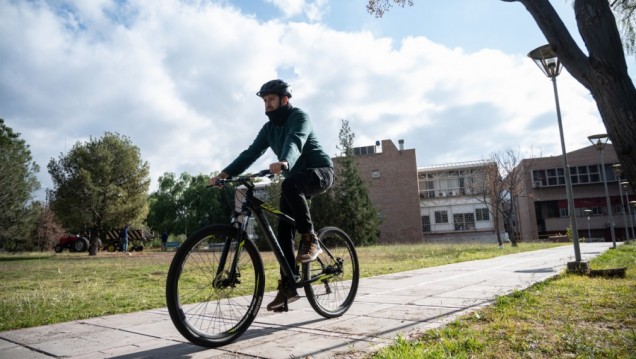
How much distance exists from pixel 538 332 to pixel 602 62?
7.28 ft

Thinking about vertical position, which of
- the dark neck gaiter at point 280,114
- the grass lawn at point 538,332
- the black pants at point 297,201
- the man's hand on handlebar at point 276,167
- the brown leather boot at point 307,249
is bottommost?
the grass lawn at point 538,332

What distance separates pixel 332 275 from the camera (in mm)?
4176

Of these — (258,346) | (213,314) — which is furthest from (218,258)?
(258,346)

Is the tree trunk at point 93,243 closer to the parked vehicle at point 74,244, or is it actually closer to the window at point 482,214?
the parked vehicle at point 74,244

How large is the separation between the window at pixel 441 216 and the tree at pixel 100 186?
3402 centimetres

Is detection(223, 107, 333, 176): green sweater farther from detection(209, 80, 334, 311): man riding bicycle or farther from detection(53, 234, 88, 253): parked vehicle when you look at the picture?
detection(53, 234, 88, 253): parked vehicle

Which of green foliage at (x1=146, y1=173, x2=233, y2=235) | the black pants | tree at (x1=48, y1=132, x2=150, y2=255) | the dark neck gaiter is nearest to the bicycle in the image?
the black pants

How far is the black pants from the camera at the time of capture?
11.6ft

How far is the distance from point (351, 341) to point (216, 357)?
0.91 meters

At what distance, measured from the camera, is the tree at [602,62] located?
3299 millimetres

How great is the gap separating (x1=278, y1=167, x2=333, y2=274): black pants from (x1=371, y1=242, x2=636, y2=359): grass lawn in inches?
49.3

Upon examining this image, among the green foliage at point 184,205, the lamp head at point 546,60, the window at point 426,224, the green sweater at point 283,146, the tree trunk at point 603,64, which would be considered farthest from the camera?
the green foliage at point 184,205

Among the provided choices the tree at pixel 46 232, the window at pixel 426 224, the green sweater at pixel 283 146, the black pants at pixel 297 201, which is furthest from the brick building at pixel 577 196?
the tree at pixel 46 232

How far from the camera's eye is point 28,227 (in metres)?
35.6
